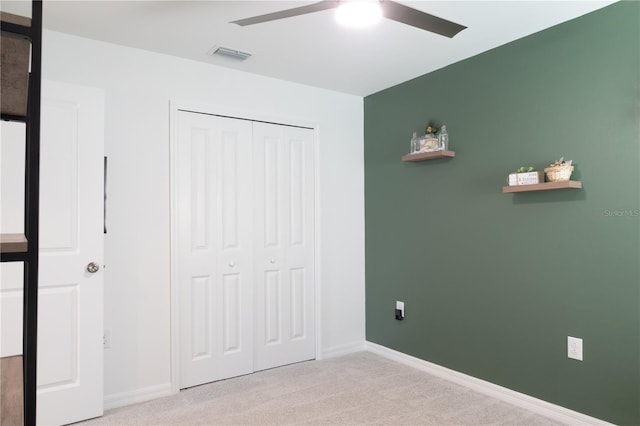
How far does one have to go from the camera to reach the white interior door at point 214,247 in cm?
326

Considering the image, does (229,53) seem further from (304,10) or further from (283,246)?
(283,246)

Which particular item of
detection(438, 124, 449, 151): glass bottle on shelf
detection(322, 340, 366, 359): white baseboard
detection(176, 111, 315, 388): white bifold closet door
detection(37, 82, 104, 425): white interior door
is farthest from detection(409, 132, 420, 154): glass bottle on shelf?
detection(37, 82, 104, 425): white interior door

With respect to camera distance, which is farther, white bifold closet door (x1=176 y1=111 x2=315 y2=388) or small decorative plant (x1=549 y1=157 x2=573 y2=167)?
white bifold closet door (x1=176 y1=111 x2=315 y2=388)

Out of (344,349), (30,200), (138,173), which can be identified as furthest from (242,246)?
(30,200)

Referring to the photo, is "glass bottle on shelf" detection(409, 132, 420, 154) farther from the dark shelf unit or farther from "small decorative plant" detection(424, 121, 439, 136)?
the dark shelf unit

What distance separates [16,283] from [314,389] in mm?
1989

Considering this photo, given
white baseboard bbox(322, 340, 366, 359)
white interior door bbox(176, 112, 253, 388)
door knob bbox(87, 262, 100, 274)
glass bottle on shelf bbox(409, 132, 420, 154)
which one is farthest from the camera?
white baseboard bbox(322, 340, 366, 359)

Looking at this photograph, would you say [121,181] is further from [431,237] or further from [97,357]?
[431,237]

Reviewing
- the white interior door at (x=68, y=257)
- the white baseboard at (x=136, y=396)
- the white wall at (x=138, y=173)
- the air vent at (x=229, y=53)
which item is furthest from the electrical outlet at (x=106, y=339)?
the air vent at (x=229, y=53)

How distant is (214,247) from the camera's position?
3.39 m

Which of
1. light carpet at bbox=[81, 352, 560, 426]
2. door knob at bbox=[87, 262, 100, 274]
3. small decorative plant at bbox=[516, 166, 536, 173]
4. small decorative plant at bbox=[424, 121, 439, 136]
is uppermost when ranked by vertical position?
small decorative plant at bbox=[424, 121, 439, 136]

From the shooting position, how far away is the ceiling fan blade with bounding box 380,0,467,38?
1833 millimetres

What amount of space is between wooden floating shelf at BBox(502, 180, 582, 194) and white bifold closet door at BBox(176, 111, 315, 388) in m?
1.70

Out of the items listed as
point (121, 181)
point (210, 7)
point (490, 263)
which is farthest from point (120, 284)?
point (490, 263)
